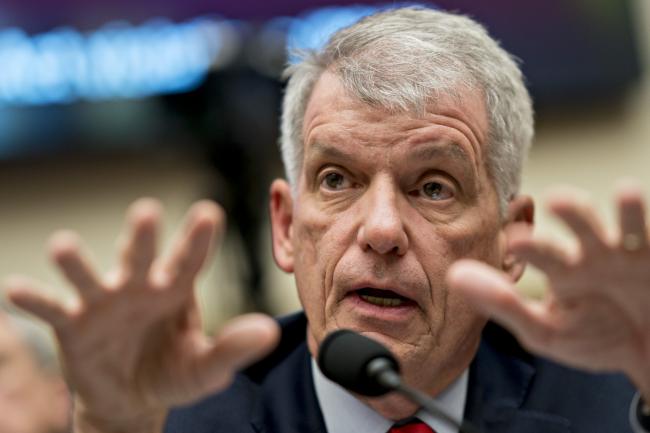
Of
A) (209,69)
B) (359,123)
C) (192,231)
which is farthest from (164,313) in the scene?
(209,69)

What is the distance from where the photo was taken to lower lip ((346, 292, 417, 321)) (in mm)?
2109

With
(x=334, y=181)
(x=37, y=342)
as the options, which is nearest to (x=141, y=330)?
(x=334, y=181)

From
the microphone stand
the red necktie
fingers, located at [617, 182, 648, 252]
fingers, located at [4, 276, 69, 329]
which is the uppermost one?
fingers, located at [617, 182, 648, 252]

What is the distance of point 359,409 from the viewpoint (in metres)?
2.24

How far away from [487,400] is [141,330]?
38.0 inches

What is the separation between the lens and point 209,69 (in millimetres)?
5199

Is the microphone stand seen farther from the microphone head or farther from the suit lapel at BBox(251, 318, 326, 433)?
the suit lapel at BBox(251, 318, 326, 433)

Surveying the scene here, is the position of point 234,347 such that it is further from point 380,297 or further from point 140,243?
point 380,297

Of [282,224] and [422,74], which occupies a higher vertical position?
[422,74]

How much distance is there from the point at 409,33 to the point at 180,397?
0.97m

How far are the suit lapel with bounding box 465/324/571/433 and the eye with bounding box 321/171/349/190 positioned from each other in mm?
547

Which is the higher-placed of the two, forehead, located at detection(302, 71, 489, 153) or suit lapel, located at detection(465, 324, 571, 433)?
forehead, located at detection(302, 71, 489, 153)

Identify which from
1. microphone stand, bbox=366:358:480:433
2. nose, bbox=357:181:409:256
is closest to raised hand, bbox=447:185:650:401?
microphone stand, bbox=366:358:480:433

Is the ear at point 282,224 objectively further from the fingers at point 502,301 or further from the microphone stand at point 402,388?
the fingers at point 502,301
